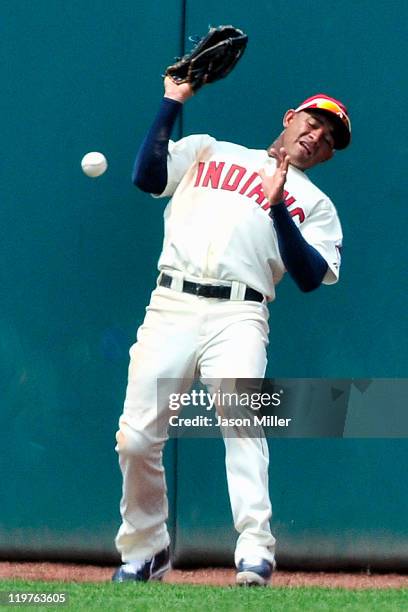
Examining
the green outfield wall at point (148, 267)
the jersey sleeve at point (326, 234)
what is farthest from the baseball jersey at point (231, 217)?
the green outfield wall at point (148, 267)

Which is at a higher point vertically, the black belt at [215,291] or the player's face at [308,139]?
the player's face at [308,139]

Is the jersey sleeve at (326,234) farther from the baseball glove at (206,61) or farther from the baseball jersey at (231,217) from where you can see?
the baseball glove at (206,61)

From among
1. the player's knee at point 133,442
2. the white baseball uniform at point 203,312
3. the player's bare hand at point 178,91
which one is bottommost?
the player's knee at point 133,442

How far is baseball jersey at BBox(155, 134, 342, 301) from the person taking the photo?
5.02 metres

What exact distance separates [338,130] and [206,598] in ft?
5.73

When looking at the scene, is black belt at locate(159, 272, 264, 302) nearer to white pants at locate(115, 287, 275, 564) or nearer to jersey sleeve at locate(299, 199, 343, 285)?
white pants at locate(115, 287, 275, 564)

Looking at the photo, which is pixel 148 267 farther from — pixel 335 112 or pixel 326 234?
pixel 335 112

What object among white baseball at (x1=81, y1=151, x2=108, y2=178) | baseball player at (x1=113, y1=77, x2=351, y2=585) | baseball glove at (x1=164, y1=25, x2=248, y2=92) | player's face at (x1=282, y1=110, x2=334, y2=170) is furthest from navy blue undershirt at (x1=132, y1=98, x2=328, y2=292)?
player's face at (x1=282, y1=110, x2=334, y2=170)

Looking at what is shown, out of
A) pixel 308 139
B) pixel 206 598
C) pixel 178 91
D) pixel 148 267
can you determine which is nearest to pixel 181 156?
pixel 178 91

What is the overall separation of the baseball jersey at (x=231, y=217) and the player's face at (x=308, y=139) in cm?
6

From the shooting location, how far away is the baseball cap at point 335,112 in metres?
5.18

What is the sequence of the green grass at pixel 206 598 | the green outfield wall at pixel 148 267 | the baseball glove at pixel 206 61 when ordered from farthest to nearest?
1. the green outfield wall at pixel 148 267
2. the baseball glove at pixel 206 61
3. the green grass at pixel 206 598

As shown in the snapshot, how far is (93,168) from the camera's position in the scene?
17.3 feet

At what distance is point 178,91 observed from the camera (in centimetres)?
506
